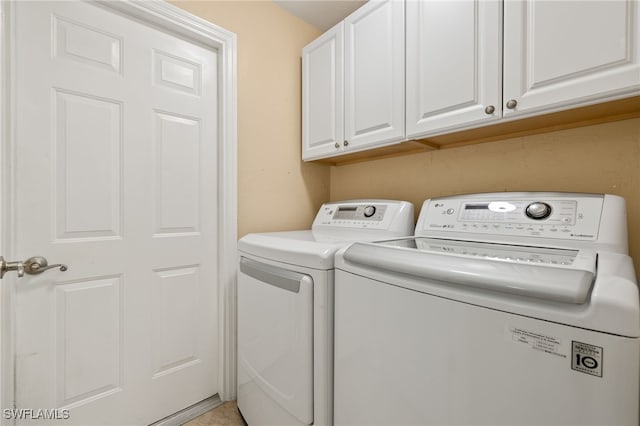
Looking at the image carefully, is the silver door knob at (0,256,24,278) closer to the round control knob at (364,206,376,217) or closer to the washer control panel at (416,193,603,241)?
the round control knob at (364,206,376,217)

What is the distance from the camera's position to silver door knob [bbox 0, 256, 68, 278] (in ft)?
3.35

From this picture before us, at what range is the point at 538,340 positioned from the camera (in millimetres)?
544

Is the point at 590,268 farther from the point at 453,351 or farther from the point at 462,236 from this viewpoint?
the point at 462,236

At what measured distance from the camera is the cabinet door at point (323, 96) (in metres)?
1.62

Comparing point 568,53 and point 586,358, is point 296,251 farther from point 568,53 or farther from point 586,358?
point 568,53

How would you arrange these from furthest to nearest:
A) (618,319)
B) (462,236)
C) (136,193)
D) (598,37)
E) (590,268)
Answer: (136,193), (462,236), (598,37), (590,268), (618,319)

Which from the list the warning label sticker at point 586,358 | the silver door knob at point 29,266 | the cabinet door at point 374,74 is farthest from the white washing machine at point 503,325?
the silver door knob at point 29,266

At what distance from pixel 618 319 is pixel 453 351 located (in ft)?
0.98

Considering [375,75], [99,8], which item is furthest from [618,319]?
[99,8]

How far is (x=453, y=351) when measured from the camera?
2.13 ft

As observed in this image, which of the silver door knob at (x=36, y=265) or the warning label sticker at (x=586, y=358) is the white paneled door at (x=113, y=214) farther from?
the warning label sticker at (x=586, y=358)

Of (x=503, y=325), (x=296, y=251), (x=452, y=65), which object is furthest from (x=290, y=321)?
(x=452, y=65)

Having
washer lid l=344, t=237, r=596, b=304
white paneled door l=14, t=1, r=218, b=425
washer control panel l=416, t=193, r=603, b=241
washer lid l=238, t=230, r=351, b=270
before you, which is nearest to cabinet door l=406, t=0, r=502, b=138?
washer control panel l=416, t=193, r=603, b=241

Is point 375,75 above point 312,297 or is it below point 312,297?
above
